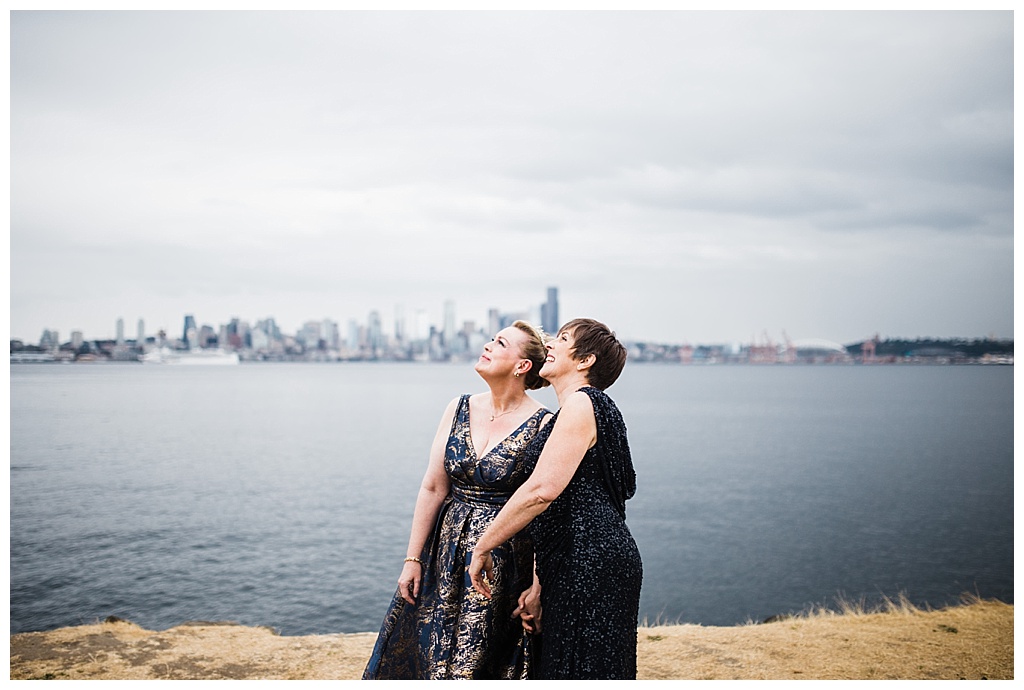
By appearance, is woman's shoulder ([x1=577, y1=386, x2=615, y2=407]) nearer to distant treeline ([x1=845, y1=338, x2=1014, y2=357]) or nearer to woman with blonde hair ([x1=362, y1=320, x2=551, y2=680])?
woman with blonde hair ([x1=362, y1=320, x2=551, y2=680])

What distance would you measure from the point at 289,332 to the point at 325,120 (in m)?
27.0

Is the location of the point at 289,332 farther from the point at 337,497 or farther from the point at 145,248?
the point at 337,497

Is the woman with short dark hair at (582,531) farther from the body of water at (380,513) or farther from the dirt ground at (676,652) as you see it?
the body of water at (380,513)

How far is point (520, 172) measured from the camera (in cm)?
7931

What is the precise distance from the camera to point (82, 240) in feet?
216

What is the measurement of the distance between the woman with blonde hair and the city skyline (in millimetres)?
7581

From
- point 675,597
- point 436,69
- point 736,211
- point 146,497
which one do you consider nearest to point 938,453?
point 675,597

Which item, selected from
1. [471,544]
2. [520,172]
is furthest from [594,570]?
[520,172]

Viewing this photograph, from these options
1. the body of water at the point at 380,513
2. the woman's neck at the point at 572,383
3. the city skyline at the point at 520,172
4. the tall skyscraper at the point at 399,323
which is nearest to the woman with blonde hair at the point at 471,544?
the woman's neck at the point at 572,383

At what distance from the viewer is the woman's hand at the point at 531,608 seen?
2893mm

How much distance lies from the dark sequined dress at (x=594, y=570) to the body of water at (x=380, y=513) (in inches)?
454

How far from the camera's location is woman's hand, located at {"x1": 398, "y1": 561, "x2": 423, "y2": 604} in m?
3.12

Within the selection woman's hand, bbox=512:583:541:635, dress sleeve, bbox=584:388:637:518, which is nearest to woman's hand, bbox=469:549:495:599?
woman's hand, bbox=512:583:541:635
